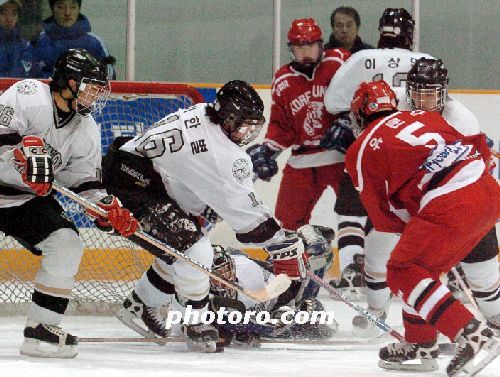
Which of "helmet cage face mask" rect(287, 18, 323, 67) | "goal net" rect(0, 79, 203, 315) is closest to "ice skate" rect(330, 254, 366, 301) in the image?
"goal net" rect(0, 79, 203, 315)

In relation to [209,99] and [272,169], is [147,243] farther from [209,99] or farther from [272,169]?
[209,99]

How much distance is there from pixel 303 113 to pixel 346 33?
0.85m

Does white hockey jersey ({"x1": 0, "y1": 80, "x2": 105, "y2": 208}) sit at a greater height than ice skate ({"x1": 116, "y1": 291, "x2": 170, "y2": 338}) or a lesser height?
greater

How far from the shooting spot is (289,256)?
434cm

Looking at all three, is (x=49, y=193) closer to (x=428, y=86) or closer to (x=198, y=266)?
(x=198, y=266)

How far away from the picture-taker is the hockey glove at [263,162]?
5.68 m

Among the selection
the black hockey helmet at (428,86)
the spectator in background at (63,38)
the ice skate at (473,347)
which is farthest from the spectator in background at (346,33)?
the ice skate at (473,347)

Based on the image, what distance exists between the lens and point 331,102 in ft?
18.4

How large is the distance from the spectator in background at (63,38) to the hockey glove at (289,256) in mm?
2063

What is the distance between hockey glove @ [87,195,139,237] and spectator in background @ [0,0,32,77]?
2029 mm

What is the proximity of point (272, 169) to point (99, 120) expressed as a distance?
754mm

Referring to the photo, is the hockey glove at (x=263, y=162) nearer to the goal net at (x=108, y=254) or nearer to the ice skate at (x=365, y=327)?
the goal net at (x=108, y=254)

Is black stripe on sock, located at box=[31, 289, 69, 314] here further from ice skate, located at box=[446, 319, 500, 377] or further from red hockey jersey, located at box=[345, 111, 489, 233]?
ice skate, located at box=[446, 319, 500, 377]

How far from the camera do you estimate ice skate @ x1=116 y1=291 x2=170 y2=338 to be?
15.1 feet
